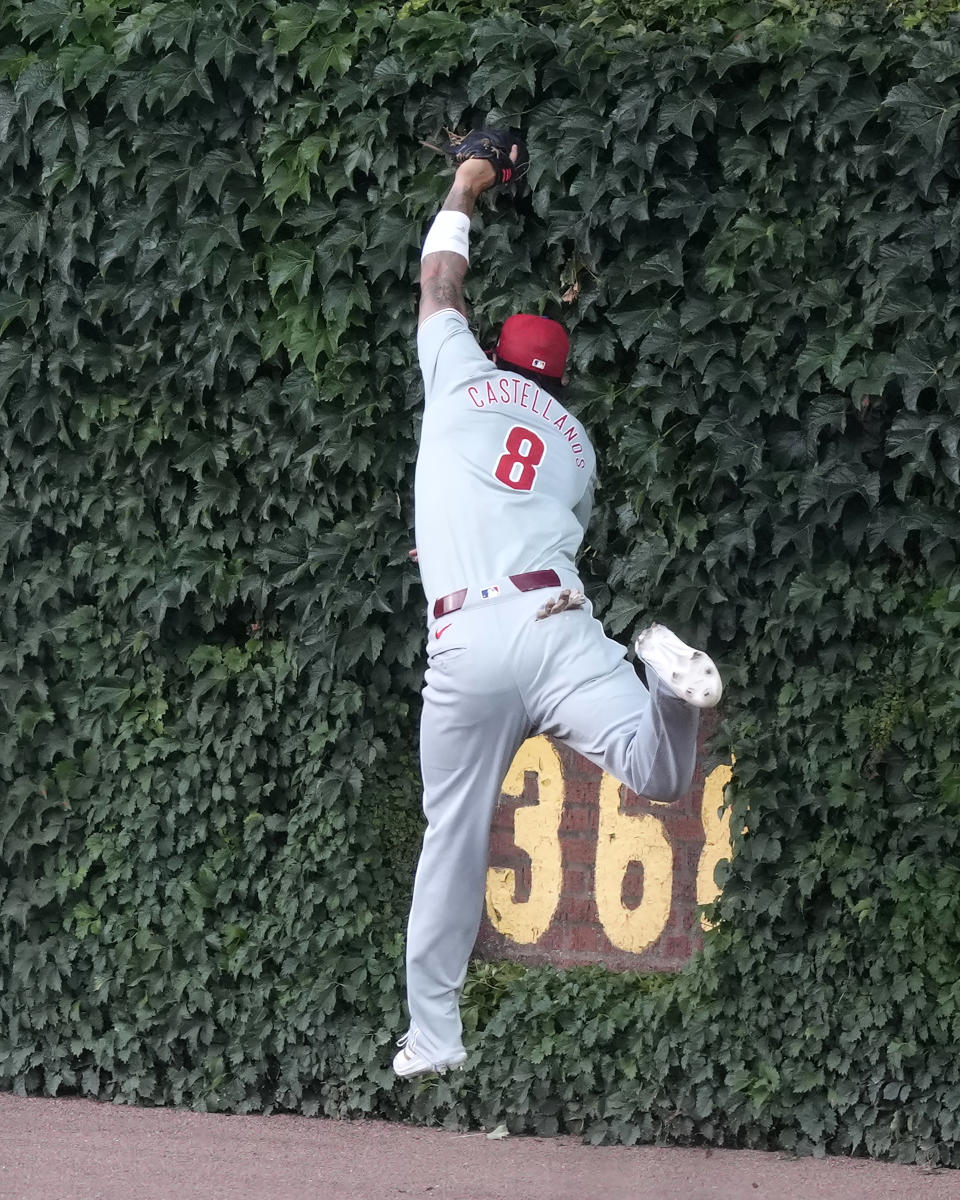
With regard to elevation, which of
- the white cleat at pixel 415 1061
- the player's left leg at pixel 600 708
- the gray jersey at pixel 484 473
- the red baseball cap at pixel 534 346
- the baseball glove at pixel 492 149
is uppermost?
the baseball glove at pixel 492 149

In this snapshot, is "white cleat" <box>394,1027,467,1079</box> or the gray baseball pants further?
"white cleat" <box>394,1027,467,1079</box>

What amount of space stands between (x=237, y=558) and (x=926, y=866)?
2869mm

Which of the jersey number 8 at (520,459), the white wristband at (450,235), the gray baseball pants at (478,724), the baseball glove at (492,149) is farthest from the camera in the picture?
the baseball glove at (492,149)

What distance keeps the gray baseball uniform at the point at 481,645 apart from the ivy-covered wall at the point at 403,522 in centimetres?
159

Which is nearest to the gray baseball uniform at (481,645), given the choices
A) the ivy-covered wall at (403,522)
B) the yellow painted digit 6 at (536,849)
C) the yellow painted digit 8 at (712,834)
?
the ivy-covered wall at (403,522)

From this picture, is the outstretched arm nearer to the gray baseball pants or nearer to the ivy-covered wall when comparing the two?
the gray baseball pants

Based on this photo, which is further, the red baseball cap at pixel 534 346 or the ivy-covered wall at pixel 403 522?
the ivy-covered wall at pixel 403 522

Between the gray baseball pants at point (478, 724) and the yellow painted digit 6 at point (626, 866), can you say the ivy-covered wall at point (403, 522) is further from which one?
the gray baseball pants at point (478, 724)

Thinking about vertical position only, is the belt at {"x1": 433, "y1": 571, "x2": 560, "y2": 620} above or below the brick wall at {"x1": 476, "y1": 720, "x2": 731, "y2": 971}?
above

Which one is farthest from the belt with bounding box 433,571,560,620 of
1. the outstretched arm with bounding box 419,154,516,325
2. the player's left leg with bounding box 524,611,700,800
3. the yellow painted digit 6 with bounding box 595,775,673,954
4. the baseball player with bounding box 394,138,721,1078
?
the yellow painted digit 6 with bounding box 595,775,673,954

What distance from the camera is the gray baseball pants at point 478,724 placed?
4531mm

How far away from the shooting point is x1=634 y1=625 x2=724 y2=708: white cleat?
3.98 m

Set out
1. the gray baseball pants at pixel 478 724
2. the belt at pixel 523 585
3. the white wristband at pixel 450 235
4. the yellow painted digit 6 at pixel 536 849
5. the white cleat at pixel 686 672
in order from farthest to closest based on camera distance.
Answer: the yellow painted digit 6 at pixel 536 849 → the white wristband at pixel 450 235 → the belt at pixel 523 585 → the gray baseball pants at pixel 478 724 → the white cleat at pixel 686 672

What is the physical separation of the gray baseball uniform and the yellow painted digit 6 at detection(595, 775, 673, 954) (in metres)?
2.05
